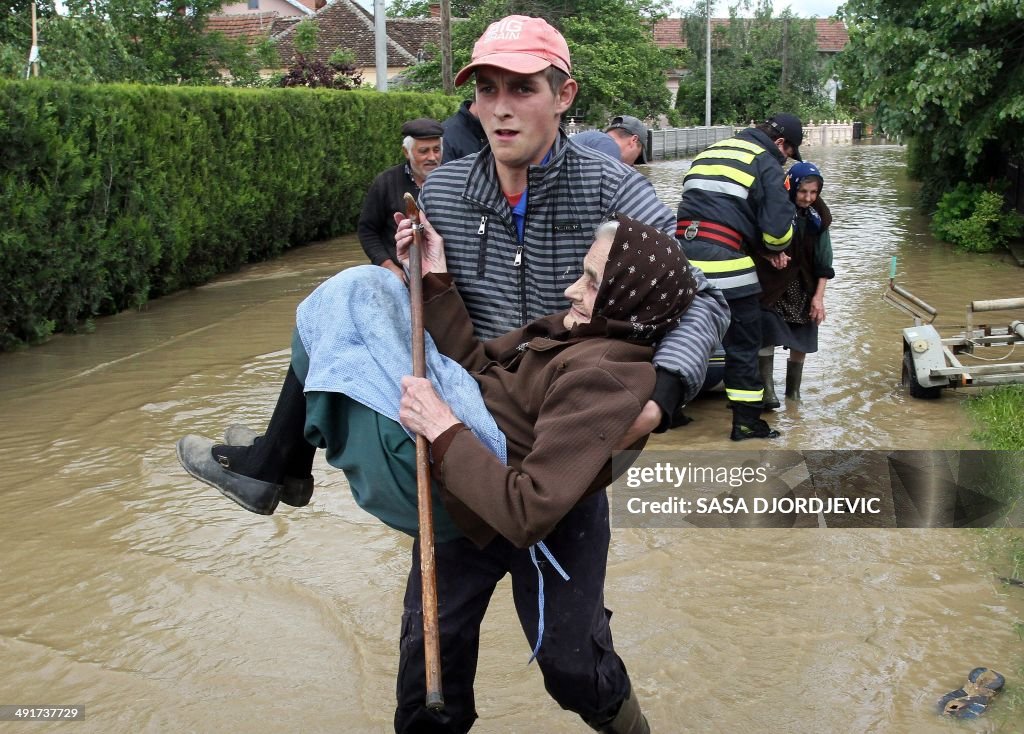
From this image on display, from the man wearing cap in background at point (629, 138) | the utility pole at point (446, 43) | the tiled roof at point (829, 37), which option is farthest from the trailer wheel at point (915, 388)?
the tiled roof at point (829, 37)

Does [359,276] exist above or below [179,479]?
above

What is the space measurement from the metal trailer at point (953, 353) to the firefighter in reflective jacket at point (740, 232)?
0.84 meters

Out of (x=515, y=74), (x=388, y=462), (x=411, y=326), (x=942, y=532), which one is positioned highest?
(x=515, y=74)

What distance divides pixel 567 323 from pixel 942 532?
345 cm

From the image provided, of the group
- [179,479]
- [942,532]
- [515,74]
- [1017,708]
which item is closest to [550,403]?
[515,74]

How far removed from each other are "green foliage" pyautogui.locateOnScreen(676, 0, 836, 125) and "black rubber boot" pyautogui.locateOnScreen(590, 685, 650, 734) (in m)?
57.6

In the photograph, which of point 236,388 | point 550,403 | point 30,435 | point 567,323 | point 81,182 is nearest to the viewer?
point 550,403

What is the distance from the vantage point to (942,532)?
5496 mm

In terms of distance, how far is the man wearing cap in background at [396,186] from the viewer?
771cm

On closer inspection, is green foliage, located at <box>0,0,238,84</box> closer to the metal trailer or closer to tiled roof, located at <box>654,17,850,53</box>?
the metal trailer

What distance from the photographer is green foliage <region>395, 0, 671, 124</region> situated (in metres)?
36.9

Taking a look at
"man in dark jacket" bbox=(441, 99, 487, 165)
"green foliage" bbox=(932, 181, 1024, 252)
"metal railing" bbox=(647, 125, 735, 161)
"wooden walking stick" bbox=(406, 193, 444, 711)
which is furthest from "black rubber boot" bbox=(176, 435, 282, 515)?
"metal railing" bbox=(647, 125, 735, 161)

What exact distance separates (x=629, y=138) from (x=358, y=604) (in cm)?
446

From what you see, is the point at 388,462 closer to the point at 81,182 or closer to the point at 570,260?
the point at 570,260
